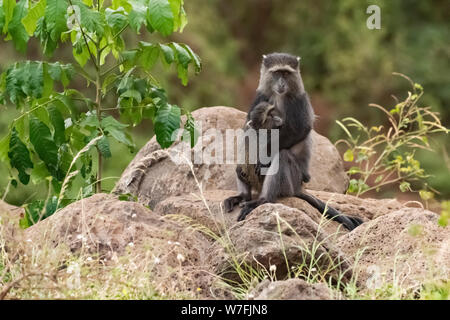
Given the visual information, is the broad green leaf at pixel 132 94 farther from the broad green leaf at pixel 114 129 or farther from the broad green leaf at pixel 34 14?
the broad green leaf at pixel 34 14

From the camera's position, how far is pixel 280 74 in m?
6.12

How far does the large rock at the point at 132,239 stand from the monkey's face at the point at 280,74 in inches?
71.4

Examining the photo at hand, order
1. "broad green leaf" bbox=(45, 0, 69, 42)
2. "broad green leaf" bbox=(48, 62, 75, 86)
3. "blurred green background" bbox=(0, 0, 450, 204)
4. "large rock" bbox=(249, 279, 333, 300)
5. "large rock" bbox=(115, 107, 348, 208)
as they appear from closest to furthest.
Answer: "large rock" bbox=(249, 279, 333, 300) < "broad green leaf" bbox=(45, 0, 69, 42) < "broad green leaf" bbox=(48, 62, 75, 86) < "large rock" bbox=(115, 107, 348, 208) < "blurred green background" bbox=(0, 0, 450, 204)

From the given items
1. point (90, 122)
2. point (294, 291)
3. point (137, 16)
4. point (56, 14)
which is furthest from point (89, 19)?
point (294, 291)

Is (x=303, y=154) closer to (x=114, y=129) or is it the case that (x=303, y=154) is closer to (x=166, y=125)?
(x=166, y=125)

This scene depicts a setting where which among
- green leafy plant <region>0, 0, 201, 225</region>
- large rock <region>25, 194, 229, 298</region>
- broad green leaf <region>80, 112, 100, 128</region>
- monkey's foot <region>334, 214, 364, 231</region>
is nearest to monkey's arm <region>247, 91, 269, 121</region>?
green leafy plant <region>0, 0, 201, 225</region>

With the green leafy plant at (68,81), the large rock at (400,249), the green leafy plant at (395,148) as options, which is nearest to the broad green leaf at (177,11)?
the green leafy plant at (68,81)

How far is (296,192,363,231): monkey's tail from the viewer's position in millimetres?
5844

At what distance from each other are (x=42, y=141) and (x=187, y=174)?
2014 mm

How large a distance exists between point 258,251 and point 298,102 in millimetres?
2332

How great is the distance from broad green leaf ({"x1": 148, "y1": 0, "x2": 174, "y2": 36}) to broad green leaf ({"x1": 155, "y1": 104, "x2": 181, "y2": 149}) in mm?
670

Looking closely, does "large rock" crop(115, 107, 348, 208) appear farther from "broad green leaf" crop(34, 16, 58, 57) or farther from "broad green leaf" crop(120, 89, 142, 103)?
"broad green leaf" crop(34, 16, 58, 57)

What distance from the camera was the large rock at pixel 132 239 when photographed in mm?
4098

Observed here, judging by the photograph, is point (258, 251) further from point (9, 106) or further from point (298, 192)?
point (9, 106)
